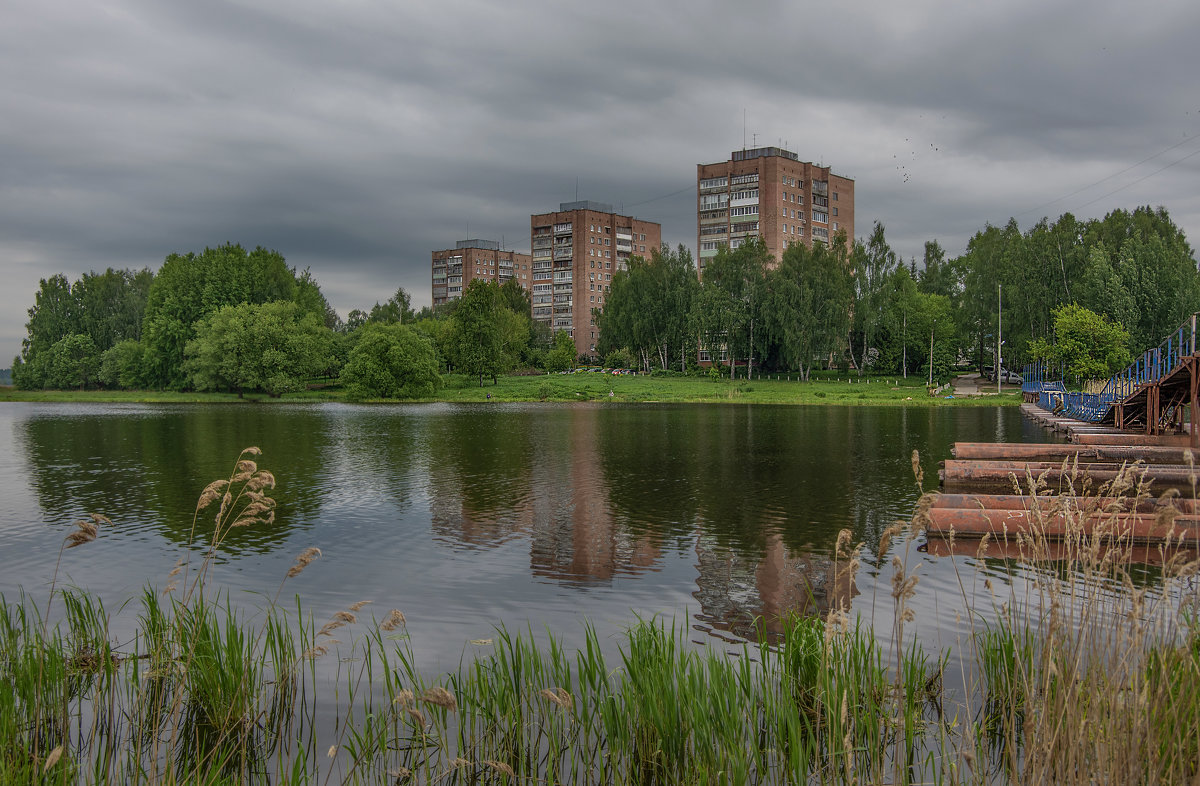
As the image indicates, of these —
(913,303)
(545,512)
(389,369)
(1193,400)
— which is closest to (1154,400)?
(1193,400)

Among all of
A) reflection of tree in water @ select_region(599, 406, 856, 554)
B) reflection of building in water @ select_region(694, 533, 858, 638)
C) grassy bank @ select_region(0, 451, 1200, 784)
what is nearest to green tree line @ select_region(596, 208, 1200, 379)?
reflection of tree in water @ select_region(599, 406, 856, 554)

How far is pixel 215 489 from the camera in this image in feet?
15.4

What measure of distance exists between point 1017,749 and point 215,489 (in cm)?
534

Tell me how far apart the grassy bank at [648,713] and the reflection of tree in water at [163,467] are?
7099 mm

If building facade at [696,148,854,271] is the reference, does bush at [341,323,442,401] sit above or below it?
below

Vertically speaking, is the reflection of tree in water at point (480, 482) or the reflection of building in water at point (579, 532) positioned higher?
the reflection of tree in water at point (480, 482)

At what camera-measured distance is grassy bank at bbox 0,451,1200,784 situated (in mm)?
4141

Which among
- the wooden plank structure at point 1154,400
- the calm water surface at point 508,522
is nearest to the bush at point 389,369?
the calm water surface at point 508,522

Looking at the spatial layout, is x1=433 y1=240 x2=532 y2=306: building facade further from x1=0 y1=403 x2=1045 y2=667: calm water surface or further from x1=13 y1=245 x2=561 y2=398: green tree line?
x1=0 y1=403 x2=1045 y2=667: calm water surface

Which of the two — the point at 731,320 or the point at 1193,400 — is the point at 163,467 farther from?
the point at 731,320

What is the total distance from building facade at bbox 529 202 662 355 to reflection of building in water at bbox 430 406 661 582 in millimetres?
110025

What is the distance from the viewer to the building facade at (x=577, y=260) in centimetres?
13550

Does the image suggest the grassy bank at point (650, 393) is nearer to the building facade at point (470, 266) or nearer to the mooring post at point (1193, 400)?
the mooring post at point (1193, 400)

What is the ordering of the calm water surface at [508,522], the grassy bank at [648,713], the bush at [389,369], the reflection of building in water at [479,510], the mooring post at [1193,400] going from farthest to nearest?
the bush at [389,369], the mooring post at [1193,400], the reflection of building in water at [479,510], the calm water surface at [508,522], the grassy bank at [648,713]
